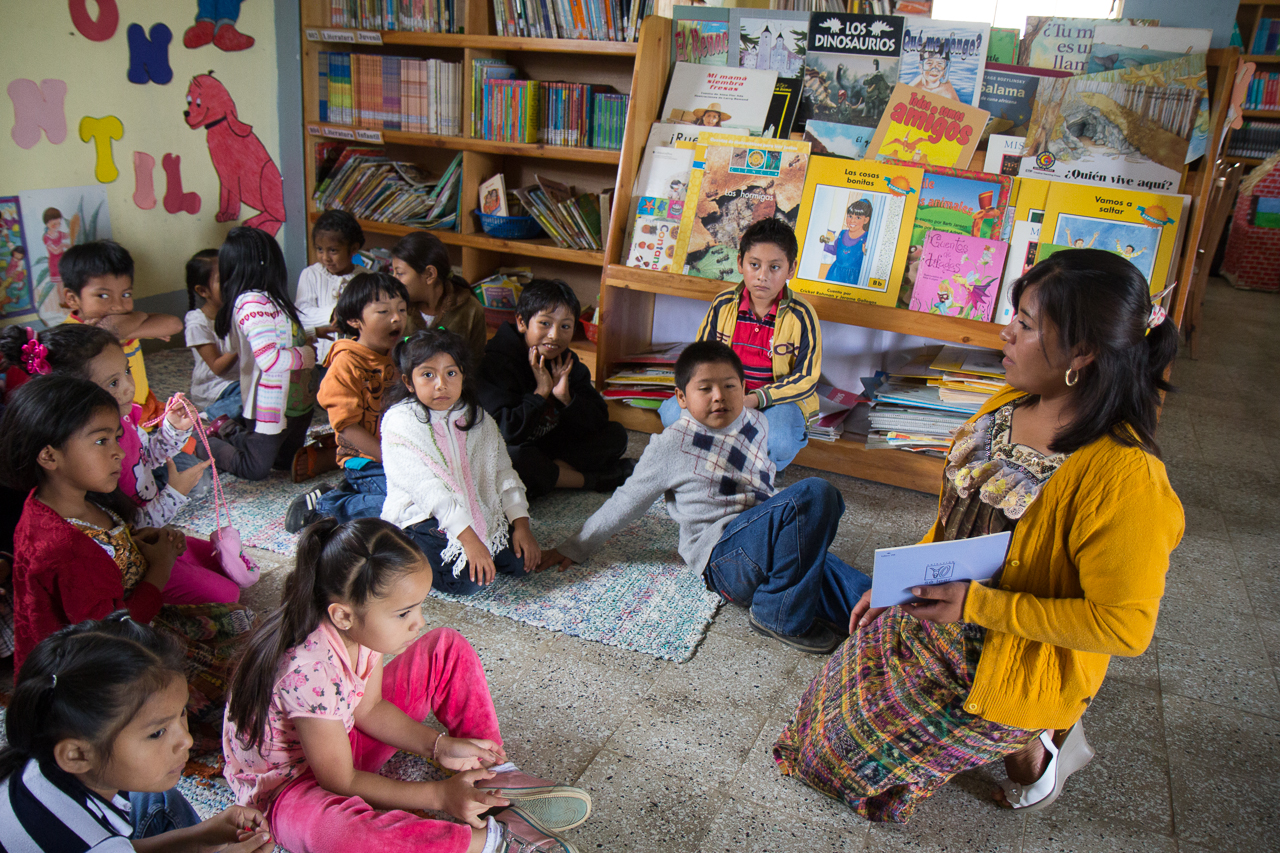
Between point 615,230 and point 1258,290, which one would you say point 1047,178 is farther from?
point 1258,290

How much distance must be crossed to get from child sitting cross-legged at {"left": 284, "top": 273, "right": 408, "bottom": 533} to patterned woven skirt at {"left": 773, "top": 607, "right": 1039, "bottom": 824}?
137cm

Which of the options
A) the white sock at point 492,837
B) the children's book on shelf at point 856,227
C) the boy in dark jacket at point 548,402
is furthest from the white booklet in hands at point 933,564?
the children's book on shelf at point 856,227

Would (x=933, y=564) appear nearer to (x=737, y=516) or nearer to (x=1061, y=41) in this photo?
(x=737, y=516)

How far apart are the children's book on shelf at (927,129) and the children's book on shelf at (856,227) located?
0.26 feet

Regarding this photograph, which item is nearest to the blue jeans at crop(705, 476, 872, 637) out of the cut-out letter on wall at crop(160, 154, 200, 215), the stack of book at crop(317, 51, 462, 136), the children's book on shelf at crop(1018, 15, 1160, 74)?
the children's book on shelf at crop(1018, 15, 1160, 74)

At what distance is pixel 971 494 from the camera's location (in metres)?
1.42

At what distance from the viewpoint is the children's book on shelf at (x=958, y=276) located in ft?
9.06

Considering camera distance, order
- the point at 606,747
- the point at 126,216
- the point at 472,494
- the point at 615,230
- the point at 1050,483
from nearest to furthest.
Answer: the point at 1050,483, the point at 606,747, the point at 472,494, the point at 615,230, the point at 126,216

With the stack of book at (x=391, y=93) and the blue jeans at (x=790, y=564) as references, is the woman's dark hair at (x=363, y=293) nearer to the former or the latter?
the blue jeans at (x=790, y=564)

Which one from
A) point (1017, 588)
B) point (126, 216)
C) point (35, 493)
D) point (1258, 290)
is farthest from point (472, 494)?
point (1258, 290)

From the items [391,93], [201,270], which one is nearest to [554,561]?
[201,270]

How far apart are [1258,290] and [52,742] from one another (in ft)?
31.4

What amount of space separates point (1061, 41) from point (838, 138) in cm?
76

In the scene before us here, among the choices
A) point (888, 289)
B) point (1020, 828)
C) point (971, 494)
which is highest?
point (888, 289)
